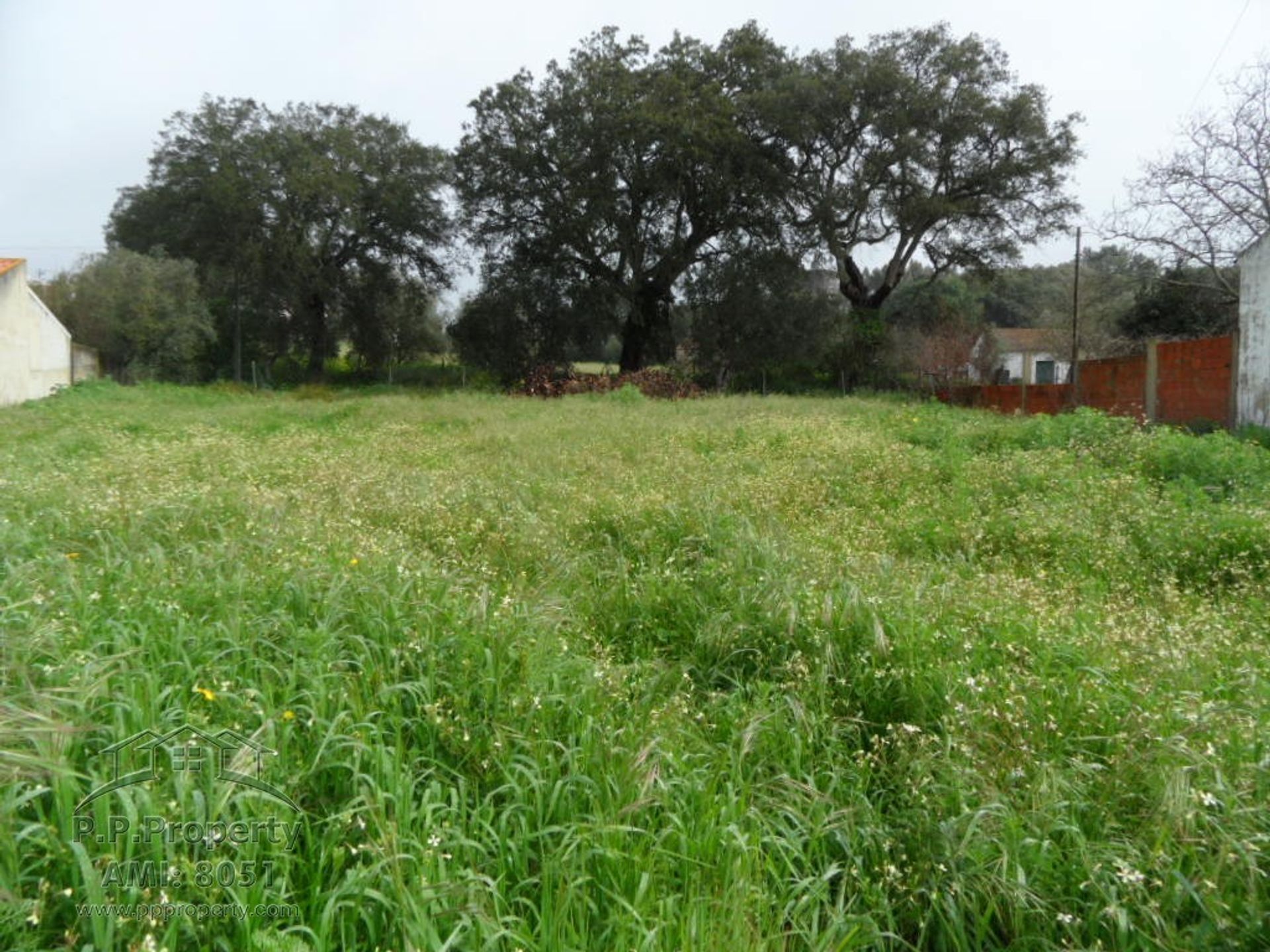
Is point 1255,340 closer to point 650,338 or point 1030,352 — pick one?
point 650,338

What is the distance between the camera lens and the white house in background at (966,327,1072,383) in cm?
3509

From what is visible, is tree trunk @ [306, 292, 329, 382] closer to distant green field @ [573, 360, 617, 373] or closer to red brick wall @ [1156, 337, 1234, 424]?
distant green field @ [573, 360, 617, 373]

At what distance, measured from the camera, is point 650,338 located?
32344 millimetres

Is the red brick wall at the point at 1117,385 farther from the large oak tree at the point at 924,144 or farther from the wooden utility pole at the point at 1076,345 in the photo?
the large oak tree at the point at 924,144

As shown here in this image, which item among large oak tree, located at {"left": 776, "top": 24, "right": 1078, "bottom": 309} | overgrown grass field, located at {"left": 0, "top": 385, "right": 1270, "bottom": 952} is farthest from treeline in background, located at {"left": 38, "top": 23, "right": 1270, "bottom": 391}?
overgrown grass field, located at {"left": 0, "top": 385, "right": 1270, "bottom": 952}

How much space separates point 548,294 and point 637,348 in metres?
4.16

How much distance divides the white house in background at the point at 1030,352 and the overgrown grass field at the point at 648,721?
3208cm

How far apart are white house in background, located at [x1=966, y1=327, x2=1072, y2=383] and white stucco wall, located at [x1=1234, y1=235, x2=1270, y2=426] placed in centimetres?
2067

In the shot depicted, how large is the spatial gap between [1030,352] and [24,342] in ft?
158

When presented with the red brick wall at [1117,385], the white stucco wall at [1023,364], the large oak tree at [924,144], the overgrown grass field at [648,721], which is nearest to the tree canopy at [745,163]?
the large oak tree at [924,144]

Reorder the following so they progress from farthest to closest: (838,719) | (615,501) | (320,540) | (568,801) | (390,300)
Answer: (390,300), (615,501), (320,540), (838,719), (568,801)

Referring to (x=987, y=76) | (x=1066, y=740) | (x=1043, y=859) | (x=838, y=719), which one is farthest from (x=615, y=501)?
(x=987, y=76)

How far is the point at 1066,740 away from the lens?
279 centimetres

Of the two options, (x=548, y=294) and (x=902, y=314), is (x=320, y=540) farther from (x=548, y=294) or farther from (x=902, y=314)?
(x=902, y=314)
